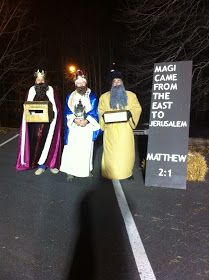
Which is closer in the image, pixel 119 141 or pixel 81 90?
pixel 119 141

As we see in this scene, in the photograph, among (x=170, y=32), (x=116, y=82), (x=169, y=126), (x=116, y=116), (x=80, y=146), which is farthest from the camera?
(x=170, y=32)

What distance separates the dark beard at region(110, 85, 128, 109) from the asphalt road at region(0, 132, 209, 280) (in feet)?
4.63

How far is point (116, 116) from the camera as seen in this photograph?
7332 mm

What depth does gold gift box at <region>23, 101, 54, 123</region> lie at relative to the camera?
7871 mm

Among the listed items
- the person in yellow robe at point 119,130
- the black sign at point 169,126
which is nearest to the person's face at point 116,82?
the person in yellow robe at point 119,130

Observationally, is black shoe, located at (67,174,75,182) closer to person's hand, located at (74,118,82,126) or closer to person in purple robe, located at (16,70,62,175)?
person in purple robe, located at (16,70,62,175)

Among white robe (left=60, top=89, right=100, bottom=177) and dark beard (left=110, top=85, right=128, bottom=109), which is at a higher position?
dark beard (left=110, top=85, right=128, bottom=109)

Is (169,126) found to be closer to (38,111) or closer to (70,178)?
(70,178)

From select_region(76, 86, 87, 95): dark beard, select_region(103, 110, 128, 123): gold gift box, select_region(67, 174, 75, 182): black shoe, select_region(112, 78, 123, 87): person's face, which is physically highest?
select_region(112, 78, 123, 87): person's face

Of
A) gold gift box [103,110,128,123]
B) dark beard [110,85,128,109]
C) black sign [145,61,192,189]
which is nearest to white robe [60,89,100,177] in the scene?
gold gift box [103,110,128,123]

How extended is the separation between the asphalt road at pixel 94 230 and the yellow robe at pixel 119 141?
28 centimetres

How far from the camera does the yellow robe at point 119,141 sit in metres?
7.46

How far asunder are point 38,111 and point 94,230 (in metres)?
3.26

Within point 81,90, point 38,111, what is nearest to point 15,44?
point 38,111
